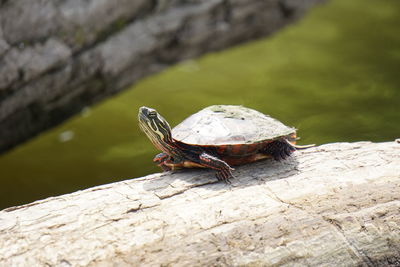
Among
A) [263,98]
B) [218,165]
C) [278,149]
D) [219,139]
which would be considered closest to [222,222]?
[218,165]

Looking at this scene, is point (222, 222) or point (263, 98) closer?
point (222, 222)

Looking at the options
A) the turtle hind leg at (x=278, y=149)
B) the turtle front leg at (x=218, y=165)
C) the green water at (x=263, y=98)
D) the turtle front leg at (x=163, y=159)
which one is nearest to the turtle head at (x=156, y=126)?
the turtle front leg at (x=163, y=159)

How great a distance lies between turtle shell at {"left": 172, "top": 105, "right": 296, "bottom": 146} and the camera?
8.98 feet

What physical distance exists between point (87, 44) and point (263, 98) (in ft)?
5.47

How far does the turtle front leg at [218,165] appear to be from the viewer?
2.70 metres

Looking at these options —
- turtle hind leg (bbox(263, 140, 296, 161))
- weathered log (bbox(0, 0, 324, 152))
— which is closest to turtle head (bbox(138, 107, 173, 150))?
turtle hind leg (bbox(263, 140, 296, 161))

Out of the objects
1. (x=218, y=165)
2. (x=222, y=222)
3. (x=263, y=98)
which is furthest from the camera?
(x=263, y=98)

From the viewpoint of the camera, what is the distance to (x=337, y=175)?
2.77m

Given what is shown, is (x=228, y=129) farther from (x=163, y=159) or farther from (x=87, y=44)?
(x=87, y=44)

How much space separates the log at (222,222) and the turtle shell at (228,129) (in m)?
0.20

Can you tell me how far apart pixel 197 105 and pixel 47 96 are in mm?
1333

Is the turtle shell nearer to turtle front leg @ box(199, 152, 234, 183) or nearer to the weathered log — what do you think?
turtle front leg @ box(199, 152, 234, 183)

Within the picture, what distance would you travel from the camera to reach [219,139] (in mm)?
2727

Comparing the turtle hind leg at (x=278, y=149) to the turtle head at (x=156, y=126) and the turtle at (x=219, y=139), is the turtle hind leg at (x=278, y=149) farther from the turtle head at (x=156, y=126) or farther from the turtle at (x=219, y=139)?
the turtle head at (x=156, y=126)
